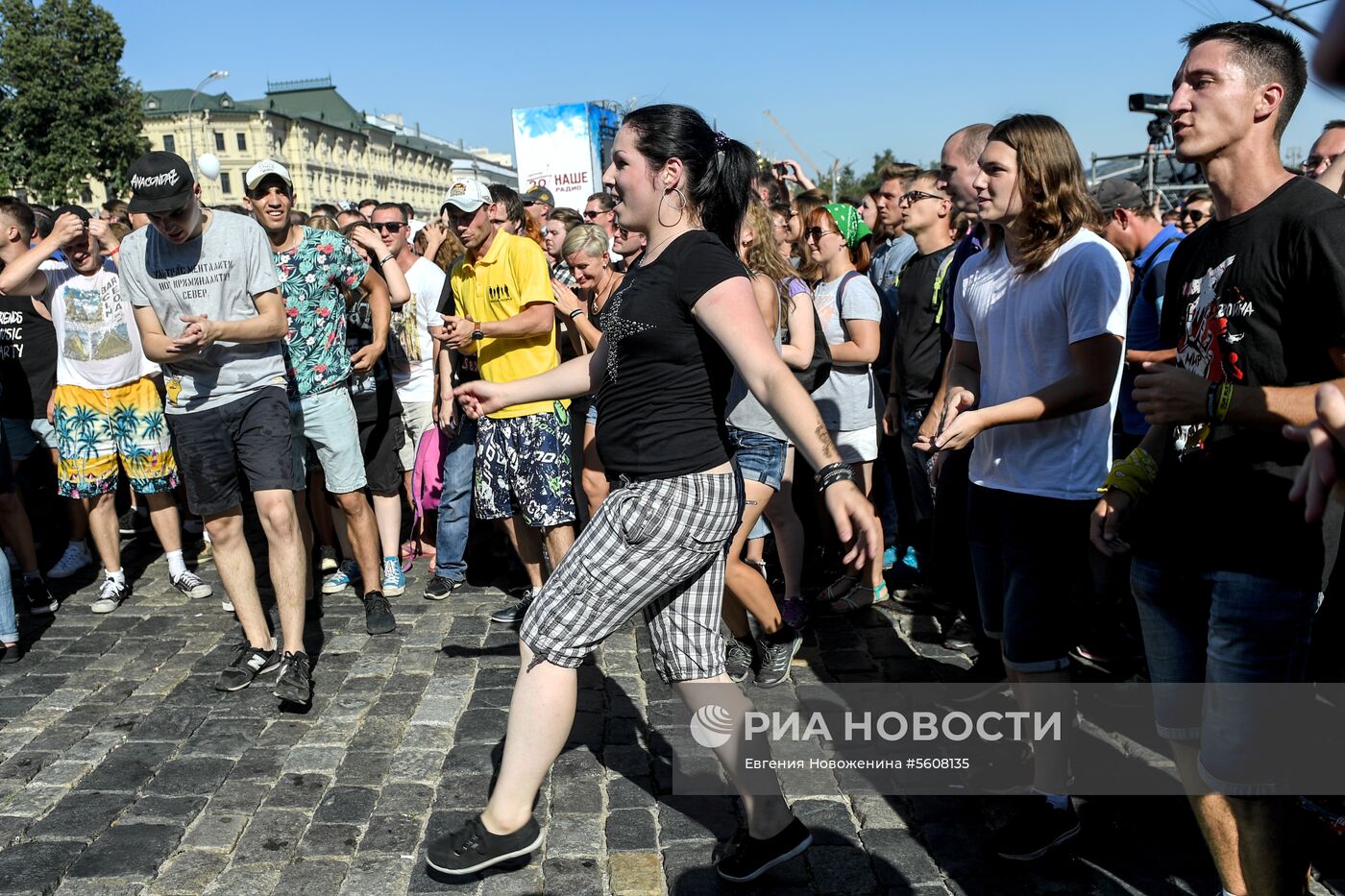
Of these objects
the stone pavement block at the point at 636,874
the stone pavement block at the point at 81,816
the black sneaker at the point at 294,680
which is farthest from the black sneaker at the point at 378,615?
the stone pavement block at the point at 636,874

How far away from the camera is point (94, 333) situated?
Result: 244 inches

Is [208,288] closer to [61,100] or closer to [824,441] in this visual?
[824,441]

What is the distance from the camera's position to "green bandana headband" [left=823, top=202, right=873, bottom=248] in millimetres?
5742

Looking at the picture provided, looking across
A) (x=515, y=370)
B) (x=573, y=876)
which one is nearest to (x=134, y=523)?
(x=515, y=370)

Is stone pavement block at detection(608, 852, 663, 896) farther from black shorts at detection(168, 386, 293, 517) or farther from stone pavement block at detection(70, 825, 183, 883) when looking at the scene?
black shorts at detection(168, 386, 293, 517)

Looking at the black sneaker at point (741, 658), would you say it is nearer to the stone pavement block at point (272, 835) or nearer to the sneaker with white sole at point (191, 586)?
the stone pavement block at point (272, 835)

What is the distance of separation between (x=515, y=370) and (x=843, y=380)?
1.69 metres

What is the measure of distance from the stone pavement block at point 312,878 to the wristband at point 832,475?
1846mm

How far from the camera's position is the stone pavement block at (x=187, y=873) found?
3.18m

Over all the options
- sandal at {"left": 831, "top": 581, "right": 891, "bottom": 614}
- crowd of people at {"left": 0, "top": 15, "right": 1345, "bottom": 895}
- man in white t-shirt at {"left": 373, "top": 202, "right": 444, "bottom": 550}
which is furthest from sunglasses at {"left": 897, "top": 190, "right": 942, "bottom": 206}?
man in white t-shirt at {"left": 373, "top": 202, "right": 444, "bottom": 550}

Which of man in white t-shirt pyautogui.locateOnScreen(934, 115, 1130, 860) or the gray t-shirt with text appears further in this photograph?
the gray t-shirt with text

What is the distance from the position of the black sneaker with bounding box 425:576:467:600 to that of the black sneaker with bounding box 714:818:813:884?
3298 millimetres

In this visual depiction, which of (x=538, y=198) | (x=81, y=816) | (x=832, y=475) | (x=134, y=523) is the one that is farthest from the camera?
(x=538, y=198)

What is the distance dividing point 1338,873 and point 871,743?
4.88ft
